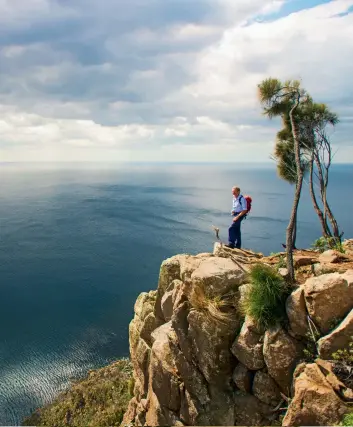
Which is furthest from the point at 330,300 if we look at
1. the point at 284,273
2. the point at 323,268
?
the point at 323,268

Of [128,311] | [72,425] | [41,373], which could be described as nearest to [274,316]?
[72,425]

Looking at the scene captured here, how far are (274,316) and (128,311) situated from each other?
158 feet

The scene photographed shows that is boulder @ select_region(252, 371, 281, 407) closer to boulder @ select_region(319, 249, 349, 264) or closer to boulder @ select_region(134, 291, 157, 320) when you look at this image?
A: boulder @ select_region(319, 249, 349, 264)

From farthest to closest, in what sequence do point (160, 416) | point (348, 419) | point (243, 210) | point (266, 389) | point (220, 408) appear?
point (243, 210) → point (160, 416) → point (220, 408) → point (266, 389) → point (348, 419)

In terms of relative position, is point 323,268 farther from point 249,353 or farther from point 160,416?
point 160,416

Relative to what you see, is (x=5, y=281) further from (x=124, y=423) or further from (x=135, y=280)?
(x=124, y=423)

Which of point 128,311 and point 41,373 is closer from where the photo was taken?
point 41,373

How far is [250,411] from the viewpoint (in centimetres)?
1380

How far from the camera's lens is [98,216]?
125 m

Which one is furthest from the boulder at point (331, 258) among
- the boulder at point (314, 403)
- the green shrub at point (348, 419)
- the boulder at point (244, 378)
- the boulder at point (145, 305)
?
the boulder at point (145, 305)

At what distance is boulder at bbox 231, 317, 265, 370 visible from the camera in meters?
13.6

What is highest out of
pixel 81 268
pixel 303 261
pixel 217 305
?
pixel 303 261

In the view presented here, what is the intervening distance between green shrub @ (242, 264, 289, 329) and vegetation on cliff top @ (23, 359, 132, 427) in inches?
678

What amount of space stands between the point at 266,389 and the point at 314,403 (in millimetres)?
2611
